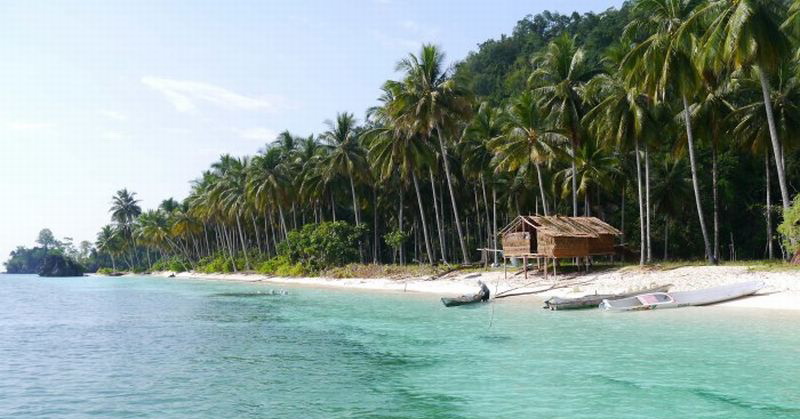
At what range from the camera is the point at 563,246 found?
36.5 meters

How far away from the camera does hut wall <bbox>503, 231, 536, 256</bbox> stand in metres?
38.2

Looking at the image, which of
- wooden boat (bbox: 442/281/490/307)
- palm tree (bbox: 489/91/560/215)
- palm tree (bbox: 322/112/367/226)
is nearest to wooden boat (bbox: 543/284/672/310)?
wooden boat (bbox: 442/281/490/307)

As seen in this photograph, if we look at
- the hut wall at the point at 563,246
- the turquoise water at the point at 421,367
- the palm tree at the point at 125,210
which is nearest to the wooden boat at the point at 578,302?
the turquoise water at the point at 421,367

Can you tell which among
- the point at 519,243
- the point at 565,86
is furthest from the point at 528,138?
the point at 519,243

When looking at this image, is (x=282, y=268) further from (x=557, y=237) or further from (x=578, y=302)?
(x=578, y=302)

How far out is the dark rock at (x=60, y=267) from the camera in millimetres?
136125

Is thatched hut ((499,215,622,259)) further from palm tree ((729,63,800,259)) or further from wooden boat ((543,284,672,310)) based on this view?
palm tree ((729,63,800,259))

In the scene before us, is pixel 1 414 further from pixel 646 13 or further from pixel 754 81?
pixel 754 81

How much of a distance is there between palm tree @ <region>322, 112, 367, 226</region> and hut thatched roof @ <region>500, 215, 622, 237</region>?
2177 centimetres

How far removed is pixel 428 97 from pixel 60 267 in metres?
121

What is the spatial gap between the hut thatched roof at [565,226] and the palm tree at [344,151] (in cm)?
2177

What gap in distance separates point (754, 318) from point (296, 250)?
152 ft

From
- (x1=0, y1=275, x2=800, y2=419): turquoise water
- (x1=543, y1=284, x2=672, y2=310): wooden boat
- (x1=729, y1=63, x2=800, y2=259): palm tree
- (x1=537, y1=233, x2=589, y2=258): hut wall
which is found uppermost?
(x1=729, y1=63, x2=800, y2=259): palm tree

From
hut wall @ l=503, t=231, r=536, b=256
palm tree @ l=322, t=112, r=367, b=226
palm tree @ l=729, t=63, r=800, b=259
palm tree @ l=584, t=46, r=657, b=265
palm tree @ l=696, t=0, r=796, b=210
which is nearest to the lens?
palm tree @ l=696, t=0, r=796, b=210
